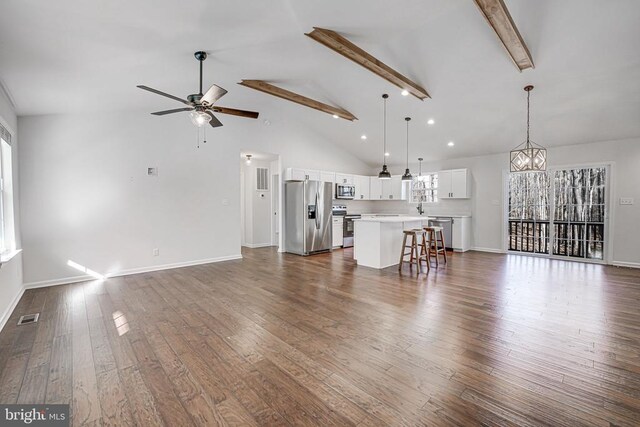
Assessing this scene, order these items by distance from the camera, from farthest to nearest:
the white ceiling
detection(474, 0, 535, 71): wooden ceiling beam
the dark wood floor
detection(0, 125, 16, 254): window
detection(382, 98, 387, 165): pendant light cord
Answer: detection(382, 98, 387, 165): pendant light cord < detection(0, 125, 16, 254): window < detection(474, 0, 535, 71): wooden ceiling beam < the white ceiling < the dark wood floor

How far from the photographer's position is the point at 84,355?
237 cm

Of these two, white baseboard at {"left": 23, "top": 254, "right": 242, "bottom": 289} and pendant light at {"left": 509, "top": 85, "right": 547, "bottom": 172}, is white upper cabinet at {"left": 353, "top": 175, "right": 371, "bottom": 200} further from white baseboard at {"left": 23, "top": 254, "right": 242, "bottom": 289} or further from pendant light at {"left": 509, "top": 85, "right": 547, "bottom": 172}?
pendant light at {"left": 509, "top": 85, "right": 547, "bottom": 172}

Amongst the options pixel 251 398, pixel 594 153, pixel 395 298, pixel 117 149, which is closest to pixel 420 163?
pixel 594 153

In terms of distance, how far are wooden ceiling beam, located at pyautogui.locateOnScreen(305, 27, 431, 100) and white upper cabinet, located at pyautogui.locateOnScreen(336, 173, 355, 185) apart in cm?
337

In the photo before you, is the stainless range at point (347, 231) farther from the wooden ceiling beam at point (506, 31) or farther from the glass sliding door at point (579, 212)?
the wooden ceiling beam at point (506, 31)

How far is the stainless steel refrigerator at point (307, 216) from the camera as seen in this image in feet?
22.5

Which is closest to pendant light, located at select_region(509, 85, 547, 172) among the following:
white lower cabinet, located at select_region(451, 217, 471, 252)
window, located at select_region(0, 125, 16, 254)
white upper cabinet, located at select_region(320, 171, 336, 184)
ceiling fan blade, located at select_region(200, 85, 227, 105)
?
white lower cabinet, located at select_region(451, 217, 471, 252)

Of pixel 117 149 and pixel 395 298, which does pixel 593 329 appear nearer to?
pixel 395 298

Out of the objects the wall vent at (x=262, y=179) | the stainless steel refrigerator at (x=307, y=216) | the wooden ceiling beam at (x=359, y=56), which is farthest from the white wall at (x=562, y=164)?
the wooden ceiling beam at (x=359, y=56)

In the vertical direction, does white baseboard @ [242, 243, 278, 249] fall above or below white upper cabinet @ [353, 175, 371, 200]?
below

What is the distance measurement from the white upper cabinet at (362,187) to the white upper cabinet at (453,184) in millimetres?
2078

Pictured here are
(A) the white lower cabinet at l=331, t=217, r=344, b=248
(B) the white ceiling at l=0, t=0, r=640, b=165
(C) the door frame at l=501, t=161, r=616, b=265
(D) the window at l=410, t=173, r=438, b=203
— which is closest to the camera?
(B) the white ceiling at l=0, t=0, r=640, b=165

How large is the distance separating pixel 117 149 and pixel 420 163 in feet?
23.8

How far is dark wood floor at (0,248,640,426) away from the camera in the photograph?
1.74 metres
